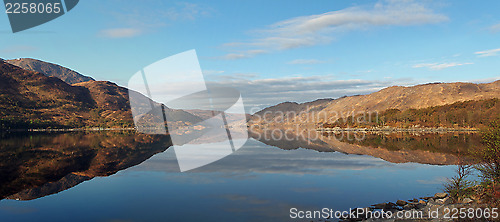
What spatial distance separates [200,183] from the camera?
38031 mm

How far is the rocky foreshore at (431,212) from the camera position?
18109 mm

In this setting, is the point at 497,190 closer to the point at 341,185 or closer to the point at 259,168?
the point at 341,185

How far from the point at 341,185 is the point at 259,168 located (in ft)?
57.0

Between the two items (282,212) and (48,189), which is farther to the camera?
(48,189)

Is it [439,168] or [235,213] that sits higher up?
[235,213]

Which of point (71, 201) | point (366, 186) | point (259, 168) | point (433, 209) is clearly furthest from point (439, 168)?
point (71, 201)

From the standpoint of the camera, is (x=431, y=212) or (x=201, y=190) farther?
(x=201, y=190)

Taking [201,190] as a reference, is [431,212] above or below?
above

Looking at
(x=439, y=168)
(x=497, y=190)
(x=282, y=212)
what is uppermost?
(x=497, y=190)

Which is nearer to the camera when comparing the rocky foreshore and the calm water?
the rocky foreshore

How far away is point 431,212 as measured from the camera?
2150cm

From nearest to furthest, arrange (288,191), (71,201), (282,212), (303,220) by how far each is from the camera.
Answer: (303,220)
(282,212)
(71,201)
(288,191)

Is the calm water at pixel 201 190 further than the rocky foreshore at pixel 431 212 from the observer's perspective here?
Yes

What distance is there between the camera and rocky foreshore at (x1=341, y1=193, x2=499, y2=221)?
18109mm
